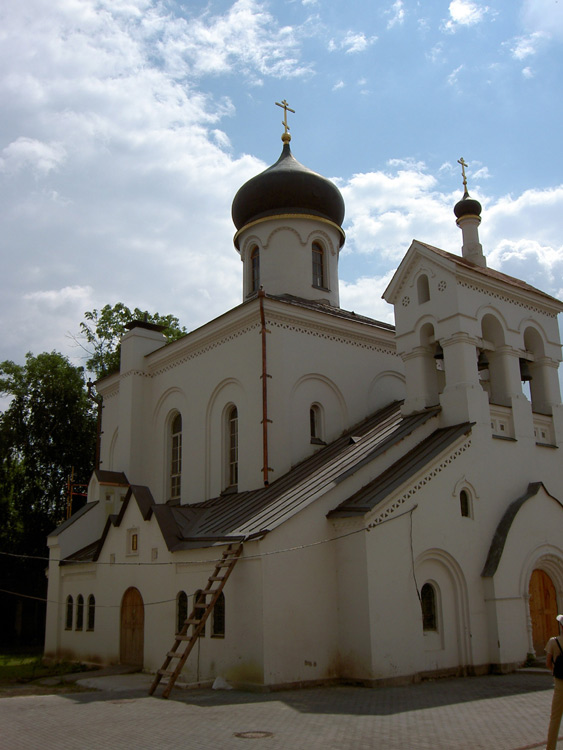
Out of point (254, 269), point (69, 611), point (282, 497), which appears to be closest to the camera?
point (282, 497)

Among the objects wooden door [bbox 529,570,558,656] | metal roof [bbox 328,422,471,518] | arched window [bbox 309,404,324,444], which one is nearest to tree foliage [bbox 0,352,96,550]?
arched window [bbox 309,404,324,444]

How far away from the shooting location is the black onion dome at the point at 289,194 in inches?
834

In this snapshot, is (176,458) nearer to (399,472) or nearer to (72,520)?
(72,520)

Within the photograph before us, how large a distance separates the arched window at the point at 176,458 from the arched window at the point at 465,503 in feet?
27.0

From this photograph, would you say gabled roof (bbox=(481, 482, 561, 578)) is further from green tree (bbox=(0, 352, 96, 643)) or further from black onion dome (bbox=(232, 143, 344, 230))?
green tree (bbox=(0, 352, 96, 643))

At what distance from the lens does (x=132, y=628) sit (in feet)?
51.3

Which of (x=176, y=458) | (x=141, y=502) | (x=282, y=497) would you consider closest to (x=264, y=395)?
(x=282, y=497)

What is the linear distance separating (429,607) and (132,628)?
6530mm

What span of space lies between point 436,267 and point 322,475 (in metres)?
5.14

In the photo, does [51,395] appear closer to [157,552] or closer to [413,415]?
[157,552]

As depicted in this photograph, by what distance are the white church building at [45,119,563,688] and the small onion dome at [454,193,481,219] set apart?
26 mm

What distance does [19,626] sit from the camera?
28578mm

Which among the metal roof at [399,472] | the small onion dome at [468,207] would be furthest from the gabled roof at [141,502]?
the small onion dome at [468,207]

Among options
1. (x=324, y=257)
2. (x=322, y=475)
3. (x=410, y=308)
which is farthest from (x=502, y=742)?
(x=324, y=257)
